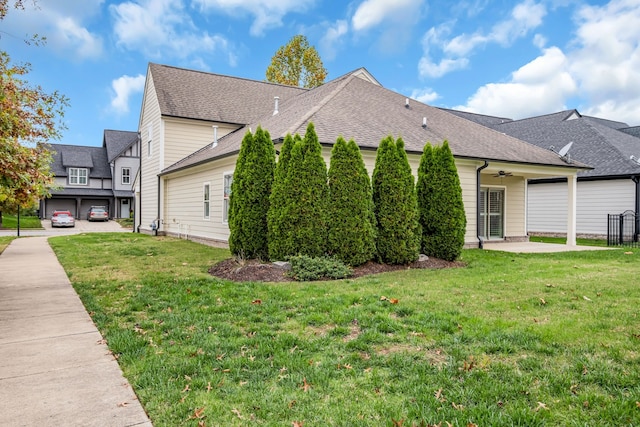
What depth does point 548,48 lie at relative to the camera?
1709 centimetres

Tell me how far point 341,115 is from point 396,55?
8.39 m

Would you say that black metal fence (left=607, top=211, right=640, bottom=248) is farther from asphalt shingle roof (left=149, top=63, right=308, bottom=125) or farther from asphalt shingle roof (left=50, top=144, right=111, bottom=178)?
asphalt shingle roof (left=50, top=144, right=111, bottom=178)

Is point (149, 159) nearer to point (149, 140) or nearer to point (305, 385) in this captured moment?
point (149, 140)

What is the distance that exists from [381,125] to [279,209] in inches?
219

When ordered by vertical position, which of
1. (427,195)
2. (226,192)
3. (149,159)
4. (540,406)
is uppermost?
(149,159)

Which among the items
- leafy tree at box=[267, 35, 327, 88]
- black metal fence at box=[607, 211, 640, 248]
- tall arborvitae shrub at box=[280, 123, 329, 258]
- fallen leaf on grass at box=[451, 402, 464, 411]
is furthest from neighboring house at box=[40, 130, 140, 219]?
fallen leaf on grass at box=[451, 402, 464, 411]

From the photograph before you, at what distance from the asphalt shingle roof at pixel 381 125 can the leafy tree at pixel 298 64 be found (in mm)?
16812

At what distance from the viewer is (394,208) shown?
8836 millimetres

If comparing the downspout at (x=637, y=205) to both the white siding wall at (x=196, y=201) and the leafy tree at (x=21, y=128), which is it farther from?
the leafy tree at (x=21, y=128)

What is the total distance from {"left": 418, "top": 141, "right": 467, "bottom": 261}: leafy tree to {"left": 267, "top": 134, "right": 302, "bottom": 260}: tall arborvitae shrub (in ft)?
10.5

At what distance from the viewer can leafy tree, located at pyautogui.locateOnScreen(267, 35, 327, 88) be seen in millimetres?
32281

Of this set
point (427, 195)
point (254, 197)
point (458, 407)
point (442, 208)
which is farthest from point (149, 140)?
point (458, 407)

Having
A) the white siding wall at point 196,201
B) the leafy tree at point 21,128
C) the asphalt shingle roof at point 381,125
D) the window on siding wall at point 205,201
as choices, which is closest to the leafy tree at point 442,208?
the asphalt shingle roof at point 381,125

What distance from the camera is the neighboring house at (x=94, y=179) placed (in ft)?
127
